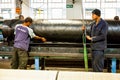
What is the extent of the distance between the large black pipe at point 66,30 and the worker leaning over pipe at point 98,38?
1.37 feet

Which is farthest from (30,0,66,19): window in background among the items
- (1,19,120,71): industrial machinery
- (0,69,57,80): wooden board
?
(0,69,57,80): wooden board

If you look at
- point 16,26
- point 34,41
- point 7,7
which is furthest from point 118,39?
point 7,7

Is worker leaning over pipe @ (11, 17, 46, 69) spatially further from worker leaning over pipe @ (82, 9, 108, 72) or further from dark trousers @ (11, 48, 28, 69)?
worker leaning over pipe @ (82, 9, 108, 72)

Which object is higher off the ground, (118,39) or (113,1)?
(113,1)

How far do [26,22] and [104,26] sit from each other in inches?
55.8

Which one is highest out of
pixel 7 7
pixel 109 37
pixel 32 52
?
pixel 7 7

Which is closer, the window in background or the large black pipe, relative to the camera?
the large black pipe

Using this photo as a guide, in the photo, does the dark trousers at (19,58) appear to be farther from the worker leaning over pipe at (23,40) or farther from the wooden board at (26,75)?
the wooden board at (26,75)

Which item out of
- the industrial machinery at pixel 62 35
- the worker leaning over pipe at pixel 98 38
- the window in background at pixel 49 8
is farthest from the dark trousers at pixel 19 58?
the window in background at pixel 49 8

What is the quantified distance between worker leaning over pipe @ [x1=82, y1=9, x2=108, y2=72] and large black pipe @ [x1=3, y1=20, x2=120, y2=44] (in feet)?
1.37

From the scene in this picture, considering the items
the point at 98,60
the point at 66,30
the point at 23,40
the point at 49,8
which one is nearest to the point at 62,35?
the point at 66,30

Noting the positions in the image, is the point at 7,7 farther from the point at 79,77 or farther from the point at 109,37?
the point at 79,77

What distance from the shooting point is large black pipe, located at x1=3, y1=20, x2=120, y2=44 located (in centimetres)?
394

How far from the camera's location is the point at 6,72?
5.11 ft
